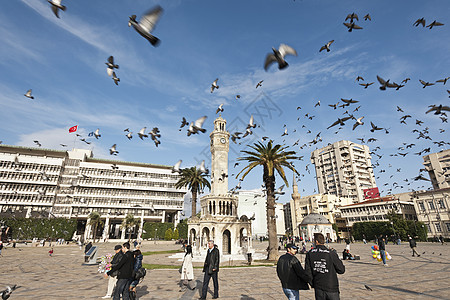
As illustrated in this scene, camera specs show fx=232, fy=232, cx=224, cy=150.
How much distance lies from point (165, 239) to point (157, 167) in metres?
29.1

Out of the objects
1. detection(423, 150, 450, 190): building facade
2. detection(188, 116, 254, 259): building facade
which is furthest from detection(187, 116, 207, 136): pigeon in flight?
detection(423, 150, 450, 190): building facade

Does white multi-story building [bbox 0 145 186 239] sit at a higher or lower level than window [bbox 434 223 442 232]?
higher

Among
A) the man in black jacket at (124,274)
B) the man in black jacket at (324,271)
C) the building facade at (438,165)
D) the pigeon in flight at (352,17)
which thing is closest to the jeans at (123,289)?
the man in black jacket at (124,274)

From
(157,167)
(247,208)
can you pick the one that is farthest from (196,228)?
(247,208)

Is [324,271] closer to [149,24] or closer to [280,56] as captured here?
[280,56]

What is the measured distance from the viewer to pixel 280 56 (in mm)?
9398

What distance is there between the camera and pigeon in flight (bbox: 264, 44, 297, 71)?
922 cm

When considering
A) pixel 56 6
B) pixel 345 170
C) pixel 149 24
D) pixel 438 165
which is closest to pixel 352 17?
pixel 149 24

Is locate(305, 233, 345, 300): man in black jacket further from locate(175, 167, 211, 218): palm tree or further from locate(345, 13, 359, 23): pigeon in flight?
locate(175, 167, 211, 218): palm tree

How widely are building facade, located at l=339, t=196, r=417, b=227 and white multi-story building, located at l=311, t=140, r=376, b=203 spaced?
25.6 m

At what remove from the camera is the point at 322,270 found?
17.7ft

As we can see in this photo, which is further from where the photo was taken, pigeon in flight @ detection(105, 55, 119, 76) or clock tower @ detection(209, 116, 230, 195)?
clock tower @ detection(209, 116, 230, 195)

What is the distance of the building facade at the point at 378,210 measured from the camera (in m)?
70.0

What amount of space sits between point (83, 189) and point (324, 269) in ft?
282
